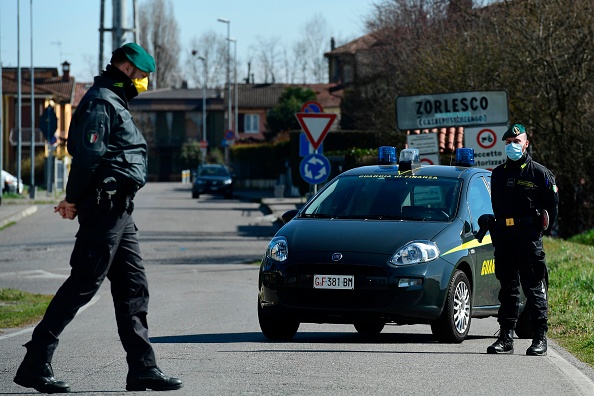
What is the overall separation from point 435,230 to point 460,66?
21730mm

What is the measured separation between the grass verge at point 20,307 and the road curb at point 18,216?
58.4 ft

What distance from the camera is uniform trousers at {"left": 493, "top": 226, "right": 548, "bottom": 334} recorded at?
31.8ft

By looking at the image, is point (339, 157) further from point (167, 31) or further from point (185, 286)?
point (167, 31)

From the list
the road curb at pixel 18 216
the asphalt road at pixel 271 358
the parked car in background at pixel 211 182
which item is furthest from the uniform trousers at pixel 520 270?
the parked car in background at pixel 211 182

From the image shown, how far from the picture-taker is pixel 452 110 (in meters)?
22.4

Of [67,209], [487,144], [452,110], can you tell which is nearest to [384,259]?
[67,209]

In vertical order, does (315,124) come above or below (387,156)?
above

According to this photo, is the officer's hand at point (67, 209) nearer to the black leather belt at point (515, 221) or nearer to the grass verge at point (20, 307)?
the black leather belt at point (515, 221)

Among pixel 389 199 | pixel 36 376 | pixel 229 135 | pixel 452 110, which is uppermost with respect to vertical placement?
pixel 452 110

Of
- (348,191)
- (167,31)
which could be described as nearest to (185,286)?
(348,191)

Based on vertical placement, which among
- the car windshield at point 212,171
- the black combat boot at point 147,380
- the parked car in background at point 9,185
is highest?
the black combat boot at point 147,380

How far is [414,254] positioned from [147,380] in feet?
11.6

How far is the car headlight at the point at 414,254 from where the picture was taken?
32.7 feet

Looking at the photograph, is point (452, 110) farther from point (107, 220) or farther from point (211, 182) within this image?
point (211, 182)
